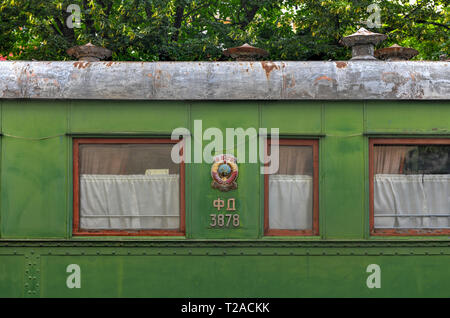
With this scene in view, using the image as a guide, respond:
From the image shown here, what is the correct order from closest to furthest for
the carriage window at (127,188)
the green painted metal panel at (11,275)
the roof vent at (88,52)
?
the green painted metal panel at (11,275)
the carriage window at (127,188)
the roof vent at (88,52)

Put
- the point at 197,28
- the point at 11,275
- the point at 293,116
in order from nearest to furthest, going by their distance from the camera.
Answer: the point at 11,275, the point at 293,116, the point at 197,28

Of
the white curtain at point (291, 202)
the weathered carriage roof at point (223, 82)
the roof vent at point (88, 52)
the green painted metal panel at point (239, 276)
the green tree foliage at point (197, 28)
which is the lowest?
the green painted metal panel at point (239, 276)

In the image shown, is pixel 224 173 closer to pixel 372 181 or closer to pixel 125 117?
pixel 125 117

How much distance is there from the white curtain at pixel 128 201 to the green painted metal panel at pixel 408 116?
1.91m

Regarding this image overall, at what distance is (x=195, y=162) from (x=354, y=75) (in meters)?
1.68

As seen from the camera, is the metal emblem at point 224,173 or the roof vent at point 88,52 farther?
the roof vent at point 88,52

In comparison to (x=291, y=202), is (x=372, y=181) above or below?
above

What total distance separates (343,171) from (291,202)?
21.8 inches

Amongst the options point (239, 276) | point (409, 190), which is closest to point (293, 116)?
point (409, 190)

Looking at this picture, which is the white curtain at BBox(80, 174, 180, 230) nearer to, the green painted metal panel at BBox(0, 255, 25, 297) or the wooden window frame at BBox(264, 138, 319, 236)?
the green painted metal panel at BBox(0, 255, 25, 297)

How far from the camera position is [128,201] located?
463 centimetres

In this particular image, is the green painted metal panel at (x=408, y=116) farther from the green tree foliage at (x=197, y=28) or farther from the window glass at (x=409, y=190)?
the green tree foliage at (x=197, y=28)

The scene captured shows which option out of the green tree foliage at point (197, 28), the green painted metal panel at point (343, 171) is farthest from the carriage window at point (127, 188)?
the green tree foliage at point (197, 28)

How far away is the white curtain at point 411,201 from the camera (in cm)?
466
